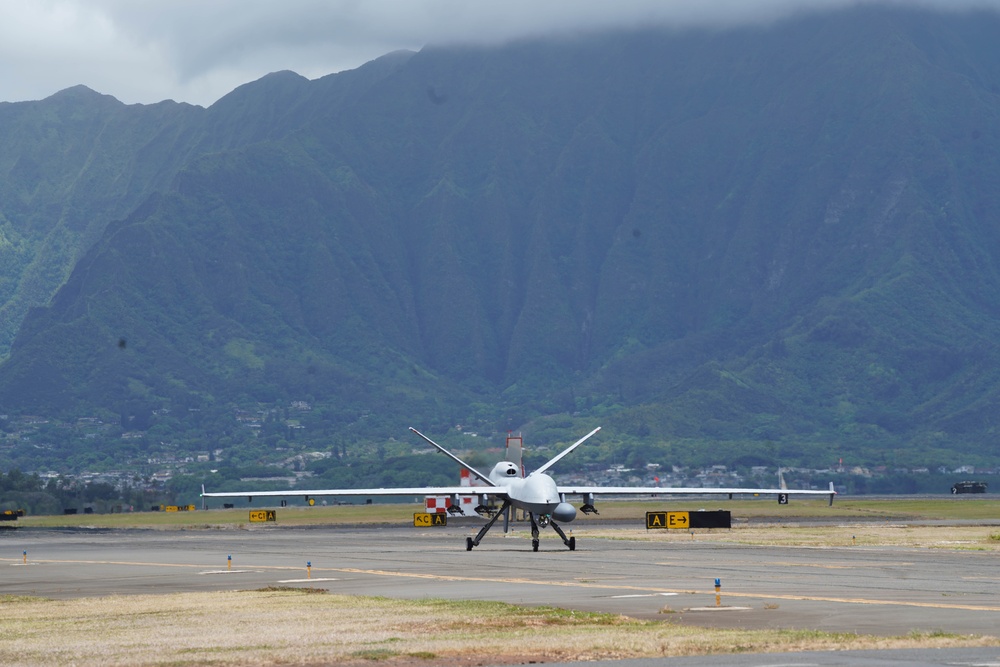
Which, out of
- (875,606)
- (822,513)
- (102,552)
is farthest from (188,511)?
(875,606)

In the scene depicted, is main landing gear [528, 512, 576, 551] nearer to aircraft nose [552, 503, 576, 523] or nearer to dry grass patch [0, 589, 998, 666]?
aircraft nose [552, 503, 576, 523]

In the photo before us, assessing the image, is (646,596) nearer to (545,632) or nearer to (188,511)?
(545,632)

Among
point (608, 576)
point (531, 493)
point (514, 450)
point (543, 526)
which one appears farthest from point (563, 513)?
point (608, 576)

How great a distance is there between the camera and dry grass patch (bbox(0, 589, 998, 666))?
28172 millimetres

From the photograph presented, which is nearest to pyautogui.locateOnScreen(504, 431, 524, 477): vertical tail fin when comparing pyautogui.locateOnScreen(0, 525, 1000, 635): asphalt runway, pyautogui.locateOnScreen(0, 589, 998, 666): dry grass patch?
pyautogui.locateOnScreen(0, 525, 1000, 635): asphalt runway

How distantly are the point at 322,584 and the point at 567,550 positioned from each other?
75.4 ft

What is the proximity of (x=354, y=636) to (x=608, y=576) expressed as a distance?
1964 centimetres

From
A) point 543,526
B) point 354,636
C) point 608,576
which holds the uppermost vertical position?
point 543,526

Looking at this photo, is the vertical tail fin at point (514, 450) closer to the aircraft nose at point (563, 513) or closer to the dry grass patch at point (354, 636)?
the aircraft nose at point (563, 513)

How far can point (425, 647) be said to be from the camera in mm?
29531

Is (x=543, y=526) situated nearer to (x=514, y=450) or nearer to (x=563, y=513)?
(x=563, y=513)

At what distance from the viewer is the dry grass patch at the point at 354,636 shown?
28.2 m

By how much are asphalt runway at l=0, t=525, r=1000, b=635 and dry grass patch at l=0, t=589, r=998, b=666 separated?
234cm

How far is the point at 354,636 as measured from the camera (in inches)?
1249
